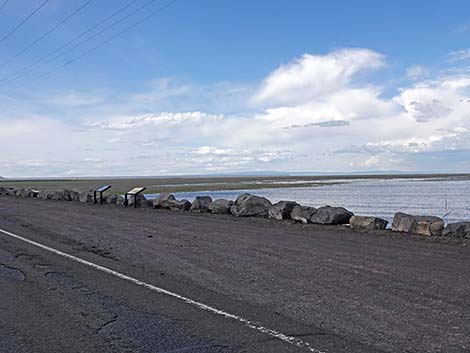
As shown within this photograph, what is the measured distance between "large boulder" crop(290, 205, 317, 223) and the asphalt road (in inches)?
87.4

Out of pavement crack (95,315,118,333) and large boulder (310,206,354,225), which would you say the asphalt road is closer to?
pavement crack (95,315,118,333)

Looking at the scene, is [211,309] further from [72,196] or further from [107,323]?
[72,196]

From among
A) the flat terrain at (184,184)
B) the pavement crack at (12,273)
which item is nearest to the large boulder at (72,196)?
the pavement crack at (12,273)

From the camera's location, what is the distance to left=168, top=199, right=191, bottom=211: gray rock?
20.6 m

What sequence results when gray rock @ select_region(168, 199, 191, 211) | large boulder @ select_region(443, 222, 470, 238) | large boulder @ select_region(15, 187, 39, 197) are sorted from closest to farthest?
1. large boulder @ select_region(443, 222, 470, 238)
2. gray rock @ select_region(168, 199, 191, 211)
3. large boulder @ select_region(15, 187, 39, 197)

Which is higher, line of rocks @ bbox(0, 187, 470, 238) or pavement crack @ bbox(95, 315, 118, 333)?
line of rocks @ bbox(0, 187, 470, 238)

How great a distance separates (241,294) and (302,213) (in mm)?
8481

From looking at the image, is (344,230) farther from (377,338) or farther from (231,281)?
(377,338)

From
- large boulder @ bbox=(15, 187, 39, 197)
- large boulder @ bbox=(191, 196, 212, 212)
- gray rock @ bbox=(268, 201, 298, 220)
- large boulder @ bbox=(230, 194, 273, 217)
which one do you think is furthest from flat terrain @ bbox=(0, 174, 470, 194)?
gray rock @ bbox=(268, 201, 298, 220)

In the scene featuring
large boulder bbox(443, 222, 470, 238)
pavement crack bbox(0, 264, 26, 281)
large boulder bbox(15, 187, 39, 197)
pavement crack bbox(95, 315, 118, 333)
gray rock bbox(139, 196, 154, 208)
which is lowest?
pavement crack bbox(95, 315, 118, 333)

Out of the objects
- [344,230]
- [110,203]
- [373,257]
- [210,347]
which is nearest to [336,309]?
[210,347]

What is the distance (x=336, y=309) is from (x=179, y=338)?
6.73ft

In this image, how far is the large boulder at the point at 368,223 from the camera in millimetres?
13492

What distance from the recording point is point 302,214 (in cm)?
1532
